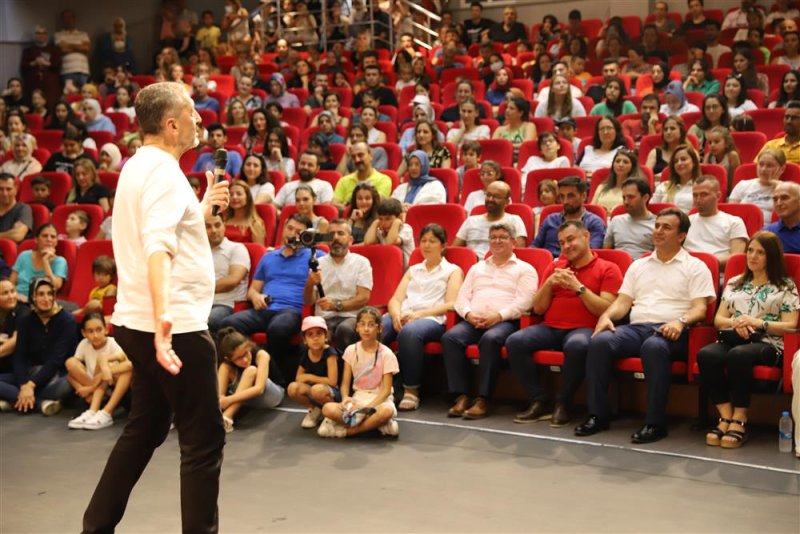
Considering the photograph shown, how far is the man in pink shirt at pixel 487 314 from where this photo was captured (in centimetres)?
504

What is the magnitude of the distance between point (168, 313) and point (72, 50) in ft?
34.1

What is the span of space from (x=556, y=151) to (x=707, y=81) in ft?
7.38

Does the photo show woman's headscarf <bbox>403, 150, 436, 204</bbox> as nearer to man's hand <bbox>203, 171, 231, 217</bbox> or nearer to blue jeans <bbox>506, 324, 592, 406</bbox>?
blue jeans <bbox>506, 324, 592, 406</bbox>

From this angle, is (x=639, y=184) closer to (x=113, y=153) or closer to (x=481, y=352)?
(x=481, y=352)

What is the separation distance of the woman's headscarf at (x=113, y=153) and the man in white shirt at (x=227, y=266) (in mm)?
3045

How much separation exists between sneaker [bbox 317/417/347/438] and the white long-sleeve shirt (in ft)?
7.57

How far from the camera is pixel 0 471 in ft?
14.3

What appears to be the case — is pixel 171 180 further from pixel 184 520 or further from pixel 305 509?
pixel 305 509

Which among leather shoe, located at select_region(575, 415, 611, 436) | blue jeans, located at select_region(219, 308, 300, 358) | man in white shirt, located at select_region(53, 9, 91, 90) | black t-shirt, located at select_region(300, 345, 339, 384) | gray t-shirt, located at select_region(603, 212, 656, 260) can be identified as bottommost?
leather shoe, located at select_region(575, 415, 611, 436)

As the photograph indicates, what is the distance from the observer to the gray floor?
11.6 feet

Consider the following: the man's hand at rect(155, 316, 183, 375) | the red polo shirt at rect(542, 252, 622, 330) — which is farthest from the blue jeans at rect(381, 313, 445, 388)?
the man's hand at rect(155, 316, 183, 375)

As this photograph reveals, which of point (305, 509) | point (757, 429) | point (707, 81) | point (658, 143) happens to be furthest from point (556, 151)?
point (305, 509)

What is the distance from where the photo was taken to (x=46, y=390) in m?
5.59

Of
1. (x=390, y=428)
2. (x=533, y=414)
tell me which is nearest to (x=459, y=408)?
(x=533, y=414)
